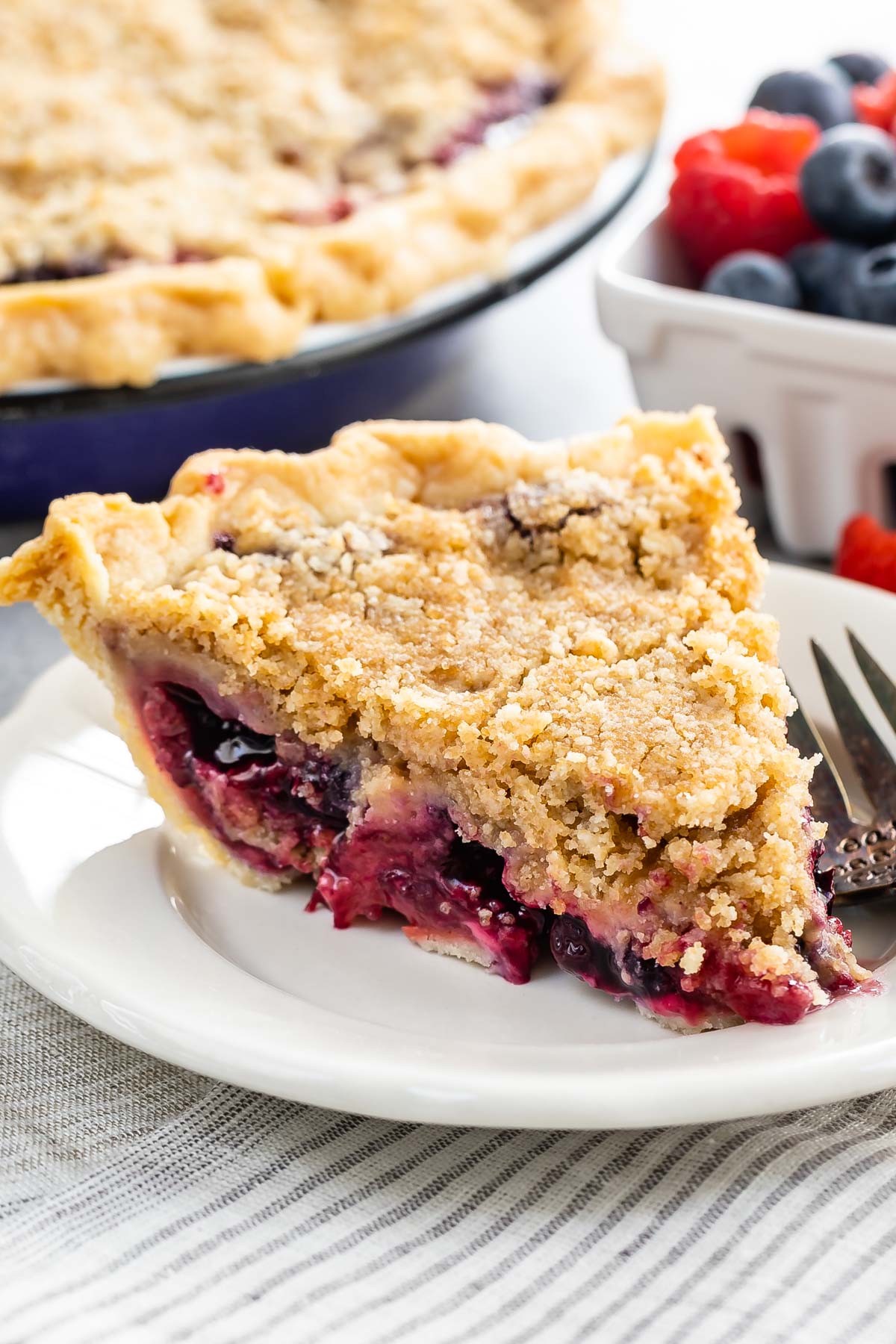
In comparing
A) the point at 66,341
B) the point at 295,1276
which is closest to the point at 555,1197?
the point at 295,1276

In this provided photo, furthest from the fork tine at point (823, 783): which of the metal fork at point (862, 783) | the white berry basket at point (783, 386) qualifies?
the white berry basket at point (783, 386)

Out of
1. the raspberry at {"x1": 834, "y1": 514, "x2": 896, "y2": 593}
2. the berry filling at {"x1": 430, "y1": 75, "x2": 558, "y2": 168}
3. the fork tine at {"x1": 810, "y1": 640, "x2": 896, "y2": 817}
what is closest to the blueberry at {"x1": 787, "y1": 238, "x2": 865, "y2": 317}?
the raspberry at {"x1": 834, "y1": 514, "x2": 896, "y2": 593}

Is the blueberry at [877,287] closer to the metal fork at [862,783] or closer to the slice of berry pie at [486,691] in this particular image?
the slice of berry pie at [486,691]

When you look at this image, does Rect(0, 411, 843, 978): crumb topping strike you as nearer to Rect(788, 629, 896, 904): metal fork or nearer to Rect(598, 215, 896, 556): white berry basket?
Rect(788, 629, 896, 904): metal fork

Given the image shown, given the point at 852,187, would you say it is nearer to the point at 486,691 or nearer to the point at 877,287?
the point at 877,287

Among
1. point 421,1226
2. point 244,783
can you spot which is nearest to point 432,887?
point 244,783

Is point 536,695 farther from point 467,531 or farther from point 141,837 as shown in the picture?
point 141,837
